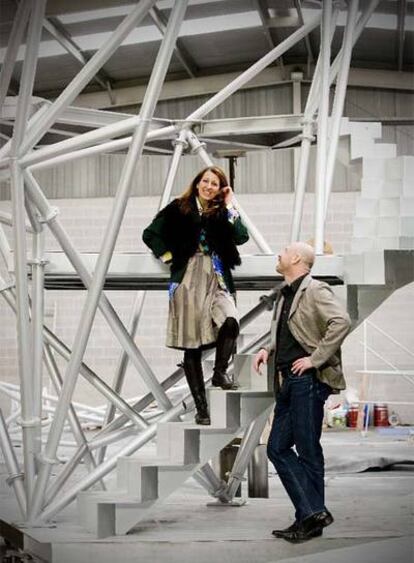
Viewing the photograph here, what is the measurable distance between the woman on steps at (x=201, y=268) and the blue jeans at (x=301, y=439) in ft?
3.15

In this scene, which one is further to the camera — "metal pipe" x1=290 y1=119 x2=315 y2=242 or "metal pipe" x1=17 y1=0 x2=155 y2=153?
"metal pipe" x1=290 y1=119 x2=315 y2=242

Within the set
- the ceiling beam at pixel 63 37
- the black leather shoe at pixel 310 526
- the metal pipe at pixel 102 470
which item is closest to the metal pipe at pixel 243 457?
the metal pipe at pixel 102 470

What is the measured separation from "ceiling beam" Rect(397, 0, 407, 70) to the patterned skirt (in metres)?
14.3

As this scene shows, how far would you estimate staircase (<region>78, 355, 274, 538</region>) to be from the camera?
905cm

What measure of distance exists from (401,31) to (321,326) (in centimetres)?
1666

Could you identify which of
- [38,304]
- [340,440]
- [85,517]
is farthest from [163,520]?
[340,440]

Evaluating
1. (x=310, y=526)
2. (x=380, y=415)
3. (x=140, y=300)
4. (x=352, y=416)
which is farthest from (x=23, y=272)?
(x=380, y=415)

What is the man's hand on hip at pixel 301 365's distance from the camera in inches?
316

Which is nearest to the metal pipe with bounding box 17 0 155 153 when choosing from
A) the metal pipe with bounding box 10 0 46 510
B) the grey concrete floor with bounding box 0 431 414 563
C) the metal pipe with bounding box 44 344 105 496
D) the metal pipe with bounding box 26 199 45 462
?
the metal pipe with bounding box 10 0 46 510

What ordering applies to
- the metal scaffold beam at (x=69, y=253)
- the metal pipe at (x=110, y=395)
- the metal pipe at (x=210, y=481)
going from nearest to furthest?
the metal scaffold beam at (x=69, y=253)
the metal pipe at (x=110, y=395)
the metal pipe at (x=210, y=481)

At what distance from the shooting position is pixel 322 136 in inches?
446

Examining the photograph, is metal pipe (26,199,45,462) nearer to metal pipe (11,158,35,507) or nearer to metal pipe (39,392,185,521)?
metal pipe (11,158,35,507)

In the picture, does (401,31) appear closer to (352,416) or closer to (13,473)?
(352,416)

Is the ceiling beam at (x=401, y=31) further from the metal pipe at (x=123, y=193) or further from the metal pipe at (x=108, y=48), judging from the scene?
the metal pipe at (x=108, y=48)
